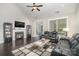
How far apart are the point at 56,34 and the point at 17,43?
1014 millimetres

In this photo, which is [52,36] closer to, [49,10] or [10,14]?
[49,10]

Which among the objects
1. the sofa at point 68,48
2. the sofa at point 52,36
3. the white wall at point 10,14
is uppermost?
the white wall at point 10,14

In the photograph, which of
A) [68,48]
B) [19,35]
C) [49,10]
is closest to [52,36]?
[68,48]

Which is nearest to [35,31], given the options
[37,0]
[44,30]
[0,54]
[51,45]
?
[44,30]

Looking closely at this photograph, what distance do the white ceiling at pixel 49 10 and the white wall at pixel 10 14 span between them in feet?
0.37

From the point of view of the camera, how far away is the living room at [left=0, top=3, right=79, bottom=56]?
7.29ft

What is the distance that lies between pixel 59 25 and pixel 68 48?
61 cm

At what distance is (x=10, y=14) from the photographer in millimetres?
2246

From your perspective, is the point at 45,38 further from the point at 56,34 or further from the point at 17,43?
the point at 17,43

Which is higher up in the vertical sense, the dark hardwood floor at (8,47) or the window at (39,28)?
the window at (39,28)

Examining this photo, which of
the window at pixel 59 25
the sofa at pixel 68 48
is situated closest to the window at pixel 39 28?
the window at pixel 59 25

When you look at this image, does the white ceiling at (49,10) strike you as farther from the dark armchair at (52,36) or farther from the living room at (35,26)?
the dark armchair at (52,36)

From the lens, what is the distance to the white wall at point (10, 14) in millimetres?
2205

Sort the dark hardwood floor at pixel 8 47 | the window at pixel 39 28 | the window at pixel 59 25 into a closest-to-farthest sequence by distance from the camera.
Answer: the dark hardwood floor at pixel 8 47 → the window at pixel 59 25 → the window at pixel 39 28
